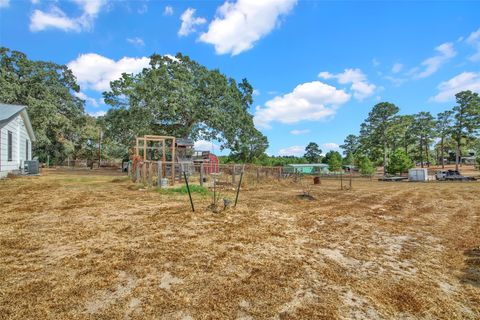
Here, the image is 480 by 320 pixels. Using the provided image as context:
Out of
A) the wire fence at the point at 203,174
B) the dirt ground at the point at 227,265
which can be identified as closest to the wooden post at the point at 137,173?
the wire fence at the point at 203,174

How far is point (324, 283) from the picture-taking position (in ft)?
11.6

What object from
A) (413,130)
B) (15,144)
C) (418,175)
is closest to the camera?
(15,144)

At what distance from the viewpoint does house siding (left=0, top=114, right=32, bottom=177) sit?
1354cm

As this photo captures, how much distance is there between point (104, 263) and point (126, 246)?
74cm

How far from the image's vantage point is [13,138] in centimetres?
1508

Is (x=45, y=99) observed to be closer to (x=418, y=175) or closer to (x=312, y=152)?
(x=418, y=175)

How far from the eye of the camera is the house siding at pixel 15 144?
13539 mm

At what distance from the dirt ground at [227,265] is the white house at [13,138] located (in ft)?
28.7

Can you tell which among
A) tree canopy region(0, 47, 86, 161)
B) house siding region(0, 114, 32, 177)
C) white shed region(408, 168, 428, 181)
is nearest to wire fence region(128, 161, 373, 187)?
house siding region(0, 114, 32, 177)

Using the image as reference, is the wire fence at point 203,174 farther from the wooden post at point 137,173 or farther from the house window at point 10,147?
the house window at point 10,147

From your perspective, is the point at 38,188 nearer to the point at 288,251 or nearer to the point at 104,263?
the point at 104,263

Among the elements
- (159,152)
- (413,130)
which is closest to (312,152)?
(413,130)

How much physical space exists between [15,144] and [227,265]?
17167 millimetres

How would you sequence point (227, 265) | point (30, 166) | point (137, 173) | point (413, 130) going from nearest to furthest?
point (227, 265)
point (137, 173)
point (30, 166)
point (413, 130)
